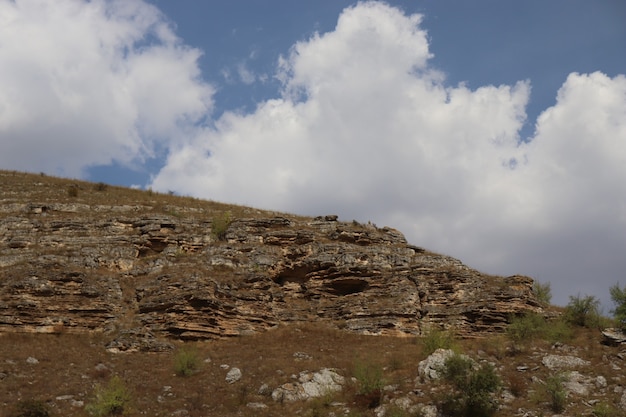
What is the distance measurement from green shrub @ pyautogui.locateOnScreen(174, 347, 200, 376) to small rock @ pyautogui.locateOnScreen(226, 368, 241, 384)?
2.04 m

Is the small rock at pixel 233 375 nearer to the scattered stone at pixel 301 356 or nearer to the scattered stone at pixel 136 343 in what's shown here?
the scattered stone at pixel 301 356

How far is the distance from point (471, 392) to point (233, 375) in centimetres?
1197

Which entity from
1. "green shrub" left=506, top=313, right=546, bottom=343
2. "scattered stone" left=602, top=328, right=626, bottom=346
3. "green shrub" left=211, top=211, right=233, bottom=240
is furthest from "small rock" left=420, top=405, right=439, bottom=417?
"green shrub" left=211, top=211, right=233, bottom=240

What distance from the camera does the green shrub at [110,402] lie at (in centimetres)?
2315

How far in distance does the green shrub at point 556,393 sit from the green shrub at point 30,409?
21352 mm

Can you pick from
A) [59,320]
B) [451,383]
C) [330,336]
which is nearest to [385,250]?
[330,336]

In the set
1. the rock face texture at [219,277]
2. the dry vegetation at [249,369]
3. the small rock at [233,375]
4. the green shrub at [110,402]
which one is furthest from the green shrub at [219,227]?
the green shrub at [110,402]

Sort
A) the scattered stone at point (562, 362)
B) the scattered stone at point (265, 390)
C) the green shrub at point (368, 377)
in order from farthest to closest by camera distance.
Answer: the scattered stone at point (562, 362), the scattered stone at point (265, 390), the green shrub at point (368, 377)

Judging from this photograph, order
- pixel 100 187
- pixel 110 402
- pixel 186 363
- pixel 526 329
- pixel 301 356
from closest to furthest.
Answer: pixel 110 402 → pixel 186 363 → pixel 301 356 → pixel 526 329 → pixel 100 187

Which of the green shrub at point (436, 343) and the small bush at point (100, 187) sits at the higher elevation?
the small bush at point (100, 187)

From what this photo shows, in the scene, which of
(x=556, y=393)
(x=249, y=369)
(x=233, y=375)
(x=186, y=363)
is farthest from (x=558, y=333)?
(x=186, y=363)

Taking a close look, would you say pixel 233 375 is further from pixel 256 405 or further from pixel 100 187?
pixel 100 187

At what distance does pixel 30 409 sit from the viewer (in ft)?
72.7

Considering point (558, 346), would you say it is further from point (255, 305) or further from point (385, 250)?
point (255, 305)
